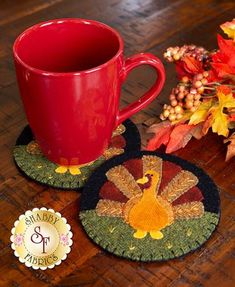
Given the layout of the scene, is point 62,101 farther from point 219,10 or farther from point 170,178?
point 219,10

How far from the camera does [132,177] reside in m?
0.58

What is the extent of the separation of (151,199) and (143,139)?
12 centimetres

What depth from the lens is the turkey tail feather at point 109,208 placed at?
53 cm

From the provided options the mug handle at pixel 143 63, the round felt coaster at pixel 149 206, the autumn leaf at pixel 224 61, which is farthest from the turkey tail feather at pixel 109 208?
the autumn leaf at pixel 224 61

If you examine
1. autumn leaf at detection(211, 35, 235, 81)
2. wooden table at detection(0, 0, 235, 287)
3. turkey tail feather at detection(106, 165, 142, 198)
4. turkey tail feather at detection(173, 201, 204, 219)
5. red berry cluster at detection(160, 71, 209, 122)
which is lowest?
wooden table at detection(0, 0, 235, 287)

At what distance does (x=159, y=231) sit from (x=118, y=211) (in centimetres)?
5

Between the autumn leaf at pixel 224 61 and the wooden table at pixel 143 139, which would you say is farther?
the autumn leaf at pixel 224 61

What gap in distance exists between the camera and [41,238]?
0.50 m

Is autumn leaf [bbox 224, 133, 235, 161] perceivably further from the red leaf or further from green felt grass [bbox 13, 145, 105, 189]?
green felt grass [bbox 13, 145, 105, 189]

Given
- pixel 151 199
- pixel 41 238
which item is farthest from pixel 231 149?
pixel 41 238

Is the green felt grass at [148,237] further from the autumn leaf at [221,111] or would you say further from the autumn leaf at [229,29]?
the autumn leaf at [229,29]

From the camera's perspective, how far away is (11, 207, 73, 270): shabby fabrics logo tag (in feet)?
1.62

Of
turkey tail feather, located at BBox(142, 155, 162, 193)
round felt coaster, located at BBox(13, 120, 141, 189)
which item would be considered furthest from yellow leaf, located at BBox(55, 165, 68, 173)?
turkey tail feather, located at BBox(142, 155, 162, 193)

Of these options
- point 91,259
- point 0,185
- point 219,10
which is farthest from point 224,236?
point 219,10
